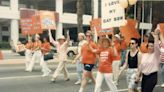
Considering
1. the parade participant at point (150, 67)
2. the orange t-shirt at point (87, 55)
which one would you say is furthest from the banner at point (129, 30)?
the parade participant at point (150, 67)

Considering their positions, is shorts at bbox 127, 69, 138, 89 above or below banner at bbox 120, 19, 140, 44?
below

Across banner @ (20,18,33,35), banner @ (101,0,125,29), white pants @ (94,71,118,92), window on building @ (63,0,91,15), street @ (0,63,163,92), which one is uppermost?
window on building @ (63,0,91,15)

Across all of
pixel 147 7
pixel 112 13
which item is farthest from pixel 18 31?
pixel 112 13

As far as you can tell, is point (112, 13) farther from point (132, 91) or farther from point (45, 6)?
point (45, 6)

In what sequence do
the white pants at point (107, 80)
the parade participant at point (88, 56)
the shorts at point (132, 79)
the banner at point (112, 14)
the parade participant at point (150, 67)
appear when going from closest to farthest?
the parade participant at point (150, 67)
the shorts at point (132, 79)
the white pants at point (107, 80)
the banner at point (112, 14)
the parade participant at point (88, 56)

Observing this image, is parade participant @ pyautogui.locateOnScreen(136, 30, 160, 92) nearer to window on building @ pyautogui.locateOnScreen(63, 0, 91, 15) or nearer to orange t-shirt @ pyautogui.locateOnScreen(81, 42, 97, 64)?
orange t-shirt @ pyautogui.locateOnScreen(81, 42, 97, 64)

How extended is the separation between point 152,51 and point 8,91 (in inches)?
208

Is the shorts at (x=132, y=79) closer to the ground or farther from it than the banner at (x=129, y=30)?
closer to the ground

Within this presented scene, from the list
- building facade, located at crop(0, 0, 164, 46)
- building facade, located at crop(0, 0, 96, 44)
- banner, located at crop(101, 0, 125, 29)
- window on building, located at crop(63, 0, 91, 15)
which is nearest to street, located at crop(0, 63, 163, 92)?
banner, located at crop(101, 0, 125, 29)

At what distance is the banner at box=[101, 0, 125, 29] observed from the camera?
9516mm

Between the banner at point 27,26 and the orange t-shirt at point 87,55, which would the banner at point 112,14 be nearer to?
the orange t-shirt at point 87,55

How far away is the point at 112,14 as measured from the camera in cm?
974

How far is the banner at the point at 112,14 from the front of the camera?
31.2 ft

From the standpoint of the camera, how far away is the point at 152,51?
24.5 feet
